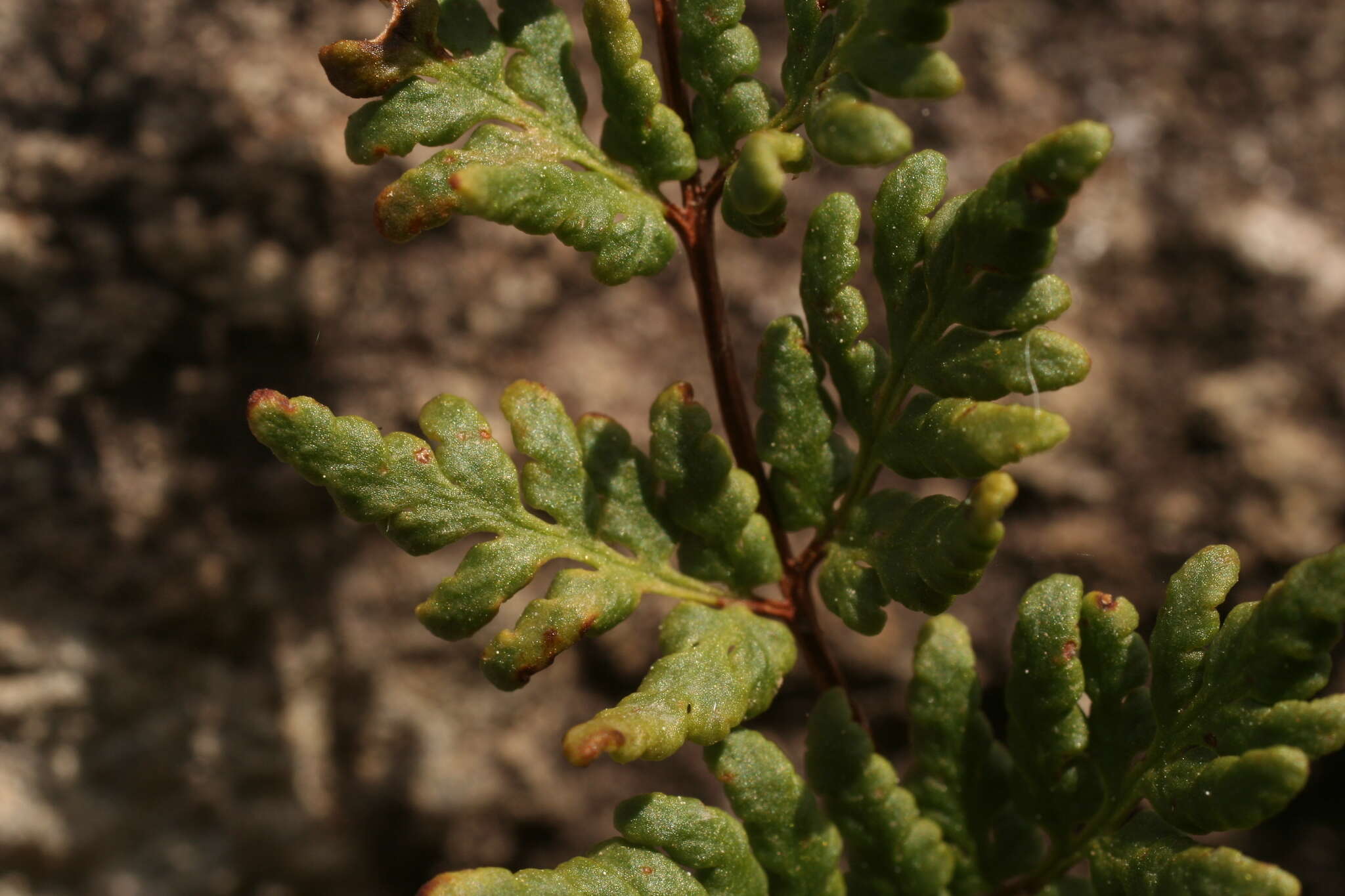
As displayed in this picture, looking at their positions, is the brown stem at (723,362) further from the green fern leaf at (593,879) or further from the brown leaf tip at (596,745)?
the brown leaf tip at (596,745)

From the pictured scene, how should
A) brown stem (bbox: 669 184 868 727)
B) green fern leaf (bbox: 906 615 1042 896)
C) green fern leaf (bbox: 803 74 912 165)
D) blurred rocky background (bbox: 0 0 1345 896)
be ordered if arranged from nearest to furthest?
green fern leaf (bbox: 803 74 912 165) → brown stem (bbox: 669 184 868 727) → green fern leaf (bbox: 906 615 1042 896) → blurred rocky background (bbox: 0 0 1345 896)

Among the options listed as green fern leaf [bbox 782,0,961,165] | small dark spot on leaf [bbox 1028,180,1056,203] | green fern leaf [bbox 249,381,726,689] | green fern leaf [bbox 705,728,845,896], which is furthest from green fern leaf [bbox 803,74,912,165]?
green fern leaf [bbox 705,728,845,896]

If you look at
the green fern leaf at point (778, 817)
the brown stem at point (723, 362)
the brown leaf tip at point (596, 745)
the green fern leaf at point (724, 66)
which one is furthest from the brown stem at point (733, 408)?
the brown leaf tip at point (596, 745)

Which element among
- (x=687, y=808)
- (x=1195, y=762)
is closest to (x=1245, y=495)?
(x=1195, y=762)

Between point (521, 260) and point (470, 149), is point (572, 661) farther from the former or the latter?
point (470, 149)

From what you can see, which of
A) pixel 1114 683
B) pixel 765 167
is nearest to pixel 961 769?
pixel 1114 683

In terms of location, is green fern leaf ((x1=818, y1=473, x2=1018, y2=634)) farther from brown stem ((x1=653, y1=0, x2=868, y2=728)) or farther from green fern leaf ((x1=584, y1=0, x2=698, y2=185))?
green fern leaf ((x1=584, y1=0, x2=698, y2=185))

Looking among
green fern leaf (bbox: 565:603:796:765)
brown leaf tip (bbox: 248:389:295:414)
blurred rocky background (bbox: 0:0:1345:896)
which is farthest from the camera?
blurred rocky background (bbox: 0:0:1345:896)
